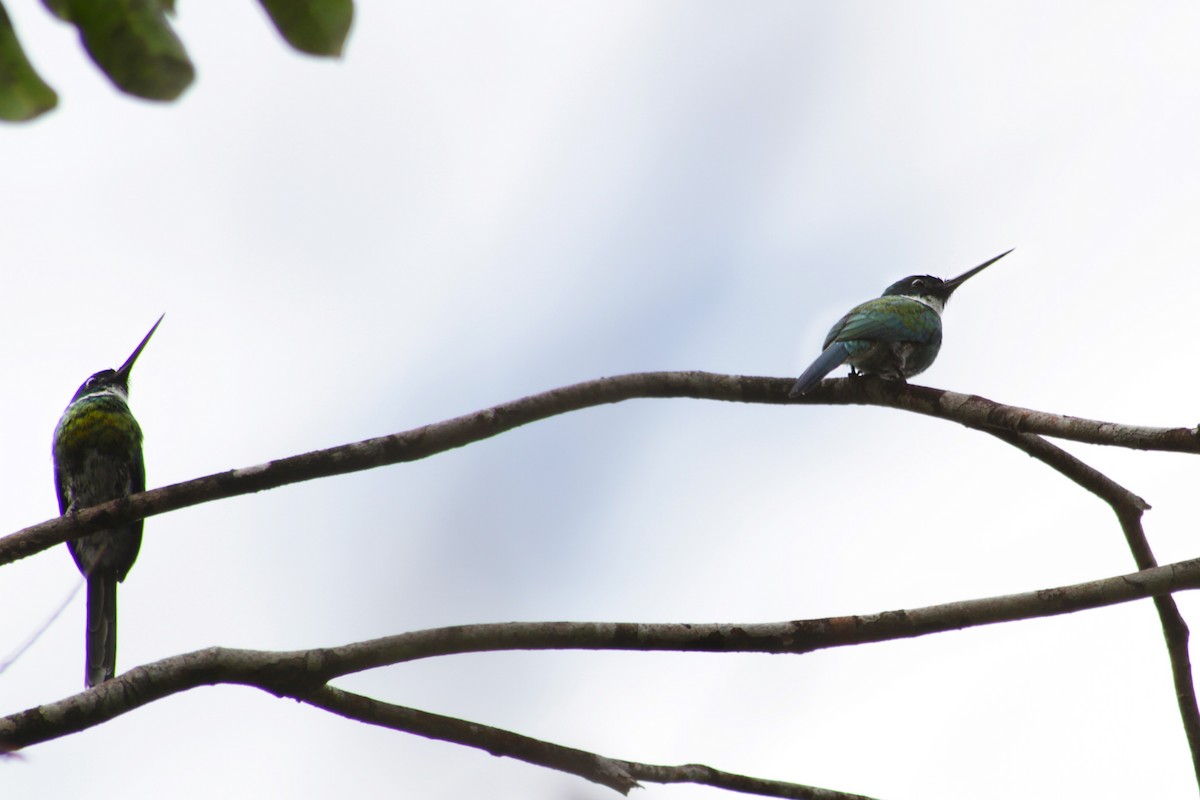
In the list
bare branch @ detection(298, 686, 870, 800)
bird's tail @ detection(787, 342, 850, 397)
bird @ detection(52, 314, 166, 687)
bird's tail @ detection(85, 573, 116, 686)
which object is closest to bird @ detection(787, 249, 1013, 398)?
bird's tail @ detection(787, 342, 850, 397)

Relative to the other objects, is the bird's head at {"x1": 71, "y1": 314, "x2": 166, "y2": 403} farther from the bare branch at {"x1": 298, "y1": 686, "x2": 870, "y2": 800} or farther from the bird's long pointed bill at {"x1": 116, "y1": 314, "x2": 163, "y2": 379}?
the bare branch at {"x1": 298, "y1": 686, "x2": 870, "y2": 800}

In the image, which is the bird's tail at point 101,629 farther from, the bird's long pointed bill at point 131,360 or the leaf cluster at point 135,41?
the leaf cluster at point 135,41

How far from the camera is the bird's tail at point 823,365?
4.79 metres

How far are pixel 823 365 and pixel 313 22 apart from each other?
14.0ft

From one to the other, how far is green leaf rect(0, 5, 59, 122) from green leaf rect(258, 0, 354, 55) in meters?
0.25

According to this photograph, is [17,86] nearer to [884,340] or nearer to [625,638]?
[625,638]

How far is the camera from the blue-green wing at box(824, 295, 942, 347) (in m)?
5.68

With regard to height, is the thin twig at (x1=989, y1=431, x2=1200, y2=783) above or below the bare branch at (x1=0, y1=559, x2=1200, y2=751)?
above

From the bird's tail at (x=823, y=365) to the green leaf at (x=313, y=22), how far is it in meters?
3.54

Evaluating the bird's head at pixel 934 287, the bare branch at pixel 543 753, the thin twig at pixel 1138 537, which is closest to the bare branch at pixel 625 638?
the bare branch at pixel 543 753

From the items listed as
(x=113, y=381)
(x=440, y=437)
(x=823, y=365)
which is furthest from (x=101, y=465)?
(x=823, y=365)

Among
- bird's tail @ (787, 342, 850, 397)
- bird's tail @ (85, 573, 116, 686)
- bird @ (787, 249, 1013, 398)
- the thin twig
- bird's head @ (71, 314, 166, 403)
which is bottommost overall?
the thin twig

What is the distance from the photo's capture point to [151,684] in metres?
3.02

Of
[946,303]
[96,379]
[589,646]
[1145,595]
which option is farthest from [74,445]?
[1145,595]
